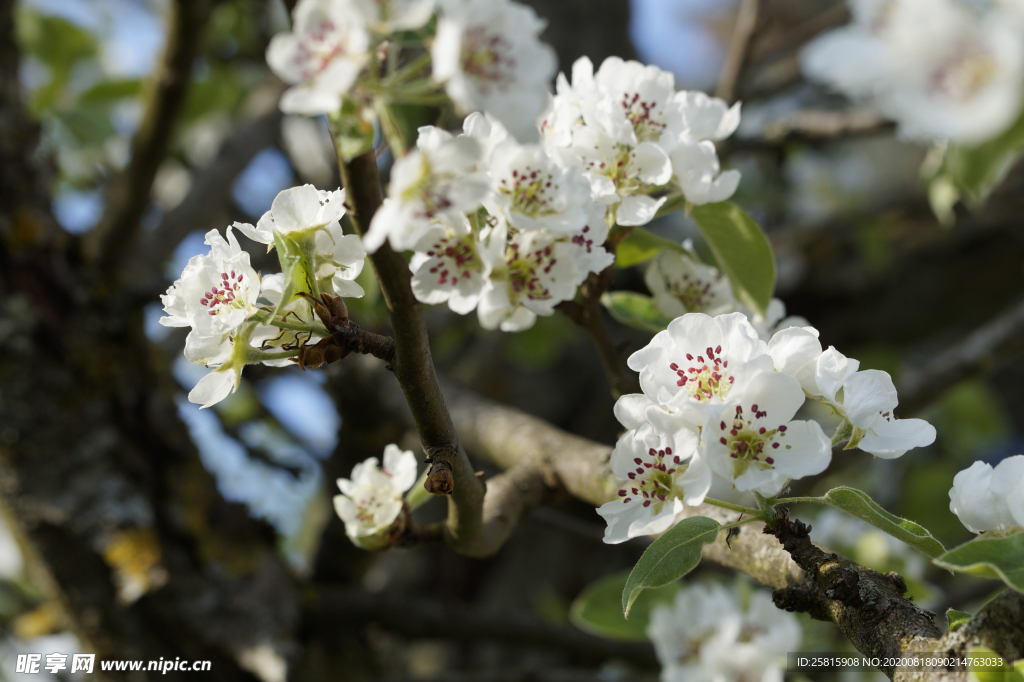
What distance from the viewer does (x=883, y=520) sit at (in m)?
0.59

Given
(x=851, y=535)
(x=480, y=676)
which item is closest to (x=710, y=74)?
(x=851, y=535)

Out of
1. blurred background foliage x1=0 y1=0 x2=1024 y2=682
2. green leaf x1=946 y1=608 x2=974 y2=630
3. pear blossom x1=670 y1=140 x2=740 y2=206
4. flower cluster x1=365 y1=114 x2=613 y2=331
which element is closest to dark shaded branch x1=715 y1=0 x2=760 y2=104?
blurred background foliage x1=0 y1=0 x2=1024 y2=682

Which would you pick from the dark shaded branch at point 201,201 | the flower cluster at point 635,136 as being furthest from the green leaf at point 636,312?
the dark shaded branch at point 201,201

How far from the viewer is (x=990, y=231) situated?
2.56 metres

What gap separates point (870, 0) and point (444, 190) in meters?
0.95

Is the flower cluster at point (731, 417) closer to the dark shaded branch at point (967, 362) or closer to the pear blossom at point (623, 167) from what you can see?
the pear blossom at point (623, 167)

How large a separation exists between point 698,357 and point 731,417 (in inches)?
2.5

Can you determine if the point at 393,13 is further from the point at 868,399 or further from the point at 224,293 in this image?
the point at 868,399

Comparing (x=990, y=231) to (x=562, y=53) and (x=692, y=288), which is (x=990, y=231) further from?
(x=692, y=288)

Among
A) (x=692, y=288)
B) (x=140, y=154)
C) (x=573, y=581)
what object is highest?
(x=692, y=288)

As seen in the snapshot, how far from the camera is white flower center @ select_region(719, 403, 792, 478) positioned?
566mm

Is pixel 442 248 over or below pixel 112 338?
over

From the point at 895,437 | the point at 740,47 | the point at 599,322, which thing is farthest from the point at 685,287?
the point at 740,47

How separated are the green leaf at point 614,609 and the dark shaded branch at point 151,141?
1258 millimetres
